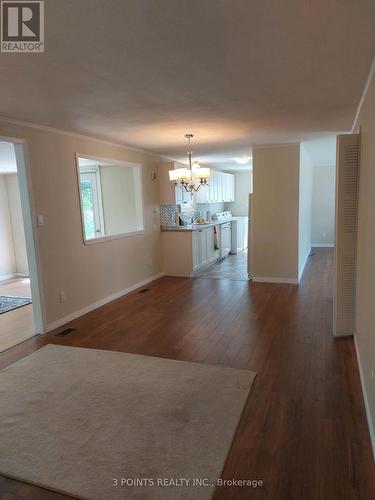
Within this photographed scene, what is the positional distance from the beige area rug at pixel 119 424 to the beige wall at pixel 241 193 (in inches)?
317

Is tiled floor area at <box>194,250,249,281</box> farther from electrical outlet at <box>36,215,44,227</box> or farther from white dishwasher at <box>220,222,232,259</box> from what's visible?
electrical outlet at <box>36,215,44,227</box>

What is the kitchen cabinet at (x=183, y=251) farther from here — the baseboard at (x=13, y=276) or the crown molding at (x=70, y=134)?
the baseboard at (x=13, y=276)

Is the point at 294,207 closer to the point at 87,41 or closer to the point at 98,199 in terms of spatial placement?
the point at 98,199

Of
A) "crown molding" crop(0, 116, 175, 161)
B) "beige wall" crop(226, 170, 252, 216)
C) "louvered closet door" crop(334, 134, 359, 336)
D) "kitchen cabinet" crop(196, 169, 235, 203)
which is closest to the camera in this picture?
"louvered closet door" crop(334, 134, 359, 336)

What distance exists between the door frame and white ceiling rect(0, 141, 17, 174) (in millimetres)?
596

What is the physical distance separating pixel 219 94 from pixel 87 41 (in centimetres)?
127

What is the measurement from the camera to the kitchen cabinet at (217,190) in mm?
7906

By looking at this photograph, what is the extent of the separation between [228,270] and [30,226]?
426 cm

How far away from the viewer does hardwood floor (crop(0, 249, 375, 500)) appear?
1810mm

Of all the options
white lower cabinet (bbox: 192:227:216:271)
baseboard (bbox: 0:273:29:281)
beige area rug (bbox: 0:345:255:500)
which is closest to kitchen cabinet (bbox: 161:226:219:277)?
white lower cabinet (bbox: 192:227:216:271)

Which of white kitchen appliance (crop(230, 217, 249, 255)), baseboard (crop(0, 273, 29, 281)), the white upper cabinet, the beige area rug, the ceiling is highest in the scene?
the ceiling

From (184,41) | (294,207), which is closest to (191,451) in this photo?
(184,41)

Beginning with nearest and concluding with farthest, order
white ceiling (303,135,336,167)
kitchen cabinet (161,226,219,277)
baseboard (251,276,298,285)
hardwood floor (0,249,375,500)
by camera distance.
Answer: hardwood floor (0,249,375,500), white ceiling (303,135,336,167), baseboard (251,276,298,285), kitchen cabinet (161,226,219,277)

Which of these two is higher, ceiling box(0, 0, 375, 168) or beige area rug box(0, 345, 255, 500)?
ceiling box(0, 0, 375, 168)
